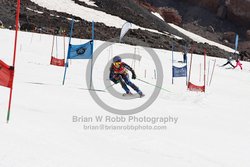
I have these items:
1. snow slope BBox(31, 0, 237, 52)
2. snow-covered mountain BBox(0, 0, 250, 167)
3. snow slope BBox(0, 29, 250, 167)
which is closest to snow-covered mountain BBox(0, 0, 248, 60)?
snow slope BBox(31, 0, 237, 52)

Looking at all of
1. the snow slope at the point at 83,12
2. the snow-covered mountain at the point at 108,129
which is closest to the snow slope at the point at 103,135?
the snow-covered mountain at the point at 108,129

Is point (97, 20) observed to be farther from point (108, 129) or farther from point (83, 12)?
point (108, 129)

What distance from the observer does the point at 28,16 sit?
39625mm

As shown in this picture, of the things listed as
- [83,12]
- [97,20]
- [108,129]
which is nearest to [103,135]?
[108,129]

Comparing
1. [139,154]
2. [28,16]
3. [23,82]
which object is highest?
[28,16]

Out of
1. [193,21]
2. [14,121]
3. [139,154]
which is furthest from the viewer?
[193,21]

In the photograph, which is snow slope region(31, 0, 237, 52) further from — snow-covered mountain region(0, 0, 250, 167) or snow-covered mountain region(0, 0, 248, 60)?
snow-covered mountain region(0, 0, 250, 167)

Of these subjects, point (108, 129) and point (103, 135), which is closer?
point (103, 135)

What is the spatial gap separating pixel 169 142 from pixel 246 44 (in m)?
63.7

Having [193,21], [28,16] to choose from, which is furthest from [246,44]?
[28,16]

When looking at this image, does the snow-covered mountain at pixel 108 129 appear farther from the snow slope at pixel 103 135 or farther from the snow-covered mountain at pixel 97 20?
the snow-covered mountain at pixel 97 20

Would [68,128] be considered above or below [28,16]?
below

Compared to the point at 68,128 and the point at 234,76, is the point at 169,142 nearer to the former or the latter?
the point at 68,128

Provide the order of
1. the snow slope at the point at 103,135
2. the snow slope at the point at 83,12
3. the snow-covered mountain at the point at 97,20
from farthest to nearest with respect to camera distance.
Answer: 1. the snow slope at the point at 83,12
2. the snow-covered mountain at the point at 97,20
3. the snow slope at the point at 103,135
